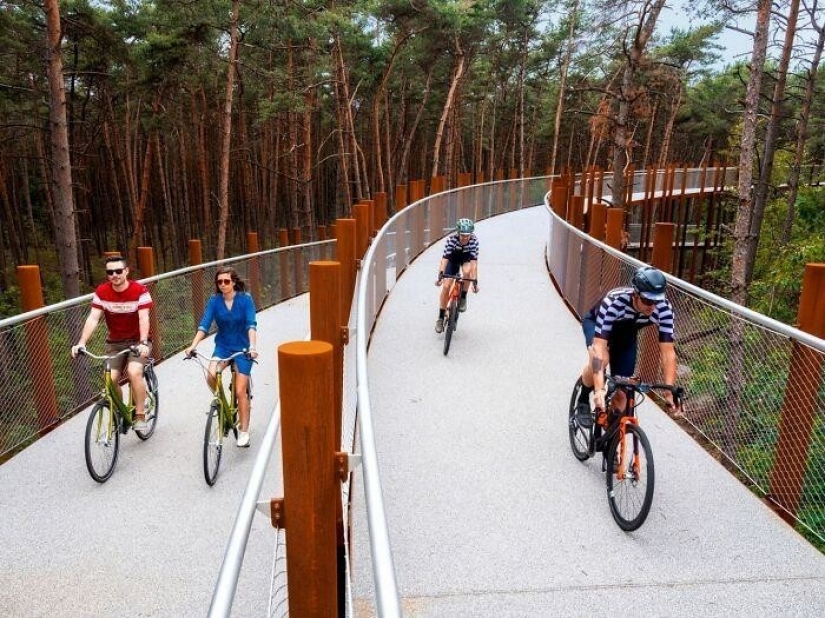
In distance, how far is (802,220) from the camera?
1898 cm

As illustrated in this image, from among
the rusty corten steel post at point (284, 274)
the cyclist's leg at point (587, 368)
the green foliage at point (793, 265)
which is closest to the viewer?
the cyclist's leg at point (587, 368)

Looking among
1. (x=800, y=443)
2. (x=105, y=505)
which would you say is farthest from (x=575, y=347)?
(x=105, y=505)

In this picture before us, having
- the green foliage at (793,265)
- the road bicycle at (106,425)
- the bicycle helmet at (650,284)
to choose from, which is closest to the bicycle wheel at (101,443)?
the road bicycle at (106,425)

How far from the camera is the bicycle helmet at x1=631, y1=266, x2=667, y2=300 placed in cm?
418

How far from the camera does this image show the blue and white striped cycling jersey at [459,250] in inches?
352

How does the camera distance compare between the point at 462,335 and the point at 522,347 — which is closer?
the point at 522,347

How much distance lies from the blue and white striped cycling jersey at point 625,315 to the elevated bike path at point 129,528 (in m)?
3.04

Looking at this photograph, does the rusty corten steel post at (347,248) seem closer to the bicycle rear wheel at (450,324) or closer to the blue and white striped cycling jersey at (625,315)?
the bicycle rear wheel at (450,324)

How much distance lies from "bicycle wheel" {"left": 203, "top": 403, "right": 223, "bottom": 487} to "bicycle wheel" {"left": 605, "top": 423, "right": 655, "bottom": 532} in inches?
140

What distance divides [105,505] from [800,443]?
18.8 ft

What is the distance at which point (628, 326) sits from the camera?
15.7ft

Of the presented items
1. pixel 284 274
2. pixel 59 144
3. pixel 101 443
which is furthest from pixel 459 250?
pixel 59 144

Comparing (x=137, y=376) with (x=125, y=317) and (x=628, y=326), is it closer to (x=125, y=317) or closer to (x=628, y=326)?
(x=125, y=317)

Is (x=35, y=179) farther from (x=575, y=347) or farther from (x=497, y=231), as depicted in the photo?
(x=575, y=347)
